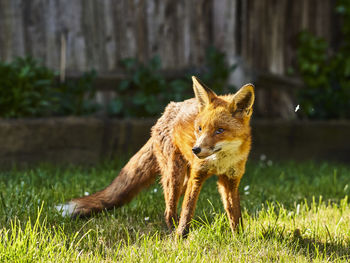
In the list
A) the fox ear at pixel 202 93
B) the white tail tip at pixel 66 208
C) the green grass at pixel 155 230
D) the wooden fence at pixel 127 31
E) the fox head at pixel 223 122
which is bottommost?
the green grass at pixel 155 230

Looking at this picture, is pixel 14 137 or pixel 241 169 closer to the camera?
pixel 241 169

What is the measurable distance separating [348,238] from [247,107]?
1286 mm

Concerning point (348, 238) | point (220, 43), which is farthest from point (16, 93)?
point (348, 238)

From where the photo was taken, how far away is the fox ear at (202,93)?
116 inches

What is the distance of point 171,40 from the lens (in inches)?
282

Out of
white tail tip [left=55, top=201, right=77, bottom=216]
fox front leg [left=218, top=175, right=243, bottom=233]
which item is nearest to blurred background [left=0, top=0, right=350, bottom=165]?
white tail tip [left=55, top=201, right=77, bottom=216]

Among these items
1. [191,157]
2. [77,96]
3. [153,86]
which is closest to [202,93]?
[191,157]

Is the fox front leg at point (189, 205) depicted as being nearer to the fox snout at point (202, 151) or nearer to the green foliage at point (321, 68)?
the fox snout at point (202, 151)

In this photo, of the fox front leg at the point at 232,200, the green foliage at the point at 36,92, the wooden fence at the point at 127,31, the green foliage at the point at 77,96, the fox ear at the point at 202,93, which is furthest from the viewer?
the wooden fence at the point at 127,31

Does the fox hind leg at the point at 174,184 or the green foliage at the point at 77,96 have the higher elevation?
the green foliage at the point at 77,96

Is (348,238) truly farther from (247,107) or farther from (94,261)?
(94,261)

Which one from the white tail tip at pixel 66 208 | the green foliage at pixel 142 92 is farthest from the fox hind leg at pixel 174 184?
the green foliage at pixel 142 92

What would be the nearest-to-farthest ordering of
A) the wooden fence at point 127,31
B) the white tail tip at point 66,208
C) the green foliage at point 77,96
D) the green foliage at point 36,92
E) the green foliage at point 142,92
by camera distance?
the white tail tip at point 66,208
the green foliage at point 36,92
the green foliage at point 77,96
the green foliage at point 142,92
the wooden fence at point 127,31

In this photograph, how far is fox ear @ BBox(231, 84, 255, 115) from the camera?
111 inches
